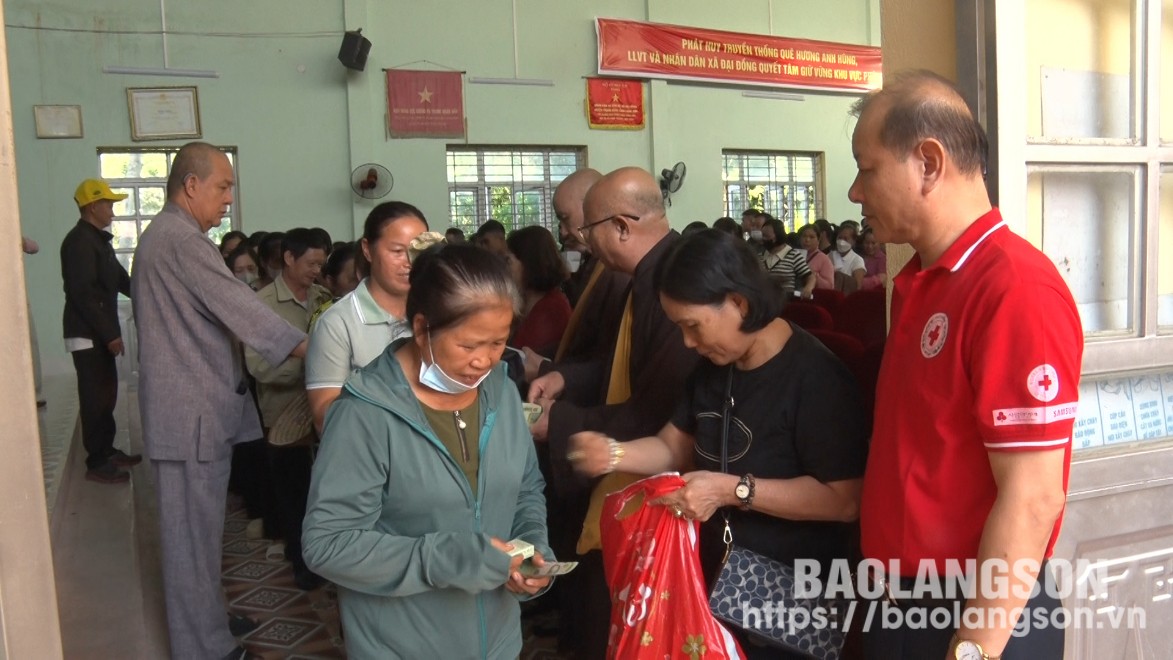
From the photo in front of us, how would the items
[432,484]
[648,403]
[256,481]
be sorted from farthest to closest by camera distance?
1. [256,481]
2. [648,403]
3. [432,484]

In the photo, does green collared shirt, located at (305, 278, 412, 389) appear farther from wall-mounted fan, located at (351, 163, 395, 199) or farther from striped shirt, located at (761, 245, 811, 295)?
wall-mounted fan, located at (351, 163, 395, 199)

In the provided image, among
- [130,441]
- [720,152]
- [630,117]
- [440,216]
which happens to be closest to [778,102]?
[720,152]

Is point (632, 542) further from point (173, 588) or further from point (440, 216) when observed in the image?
point (440, 216)

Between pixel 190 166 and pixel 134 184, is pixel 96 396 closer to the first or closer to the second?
pixel 190 166

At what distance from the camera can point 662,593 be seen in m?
1.66

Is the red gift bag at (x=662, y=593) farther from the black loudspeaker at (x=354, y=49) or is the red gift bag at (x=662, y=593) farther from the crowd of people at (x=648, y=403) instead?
the black loudspeaker at (x=354, y=49)

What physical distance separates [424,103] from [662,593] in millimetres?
8822

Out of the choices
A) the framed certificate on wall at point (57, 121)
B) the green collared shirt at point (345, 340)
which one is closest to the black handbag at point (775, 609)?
the green collared shirt at point (345, 340)

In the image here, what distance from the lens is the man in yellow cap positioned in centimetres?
489

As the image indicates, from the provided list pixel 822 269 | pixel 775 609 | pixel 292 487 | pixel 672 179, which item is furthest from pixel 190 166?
pixel 672 179

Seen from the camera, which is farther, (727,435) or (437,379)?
(727,435)

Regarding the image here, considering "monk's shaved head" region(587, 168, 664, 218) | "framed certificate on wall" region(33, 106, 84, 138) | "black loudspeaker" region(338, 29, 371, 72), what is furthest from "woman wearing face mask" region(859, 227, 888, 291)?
"framed certificate on wall" region(33, 106, 84, 138)

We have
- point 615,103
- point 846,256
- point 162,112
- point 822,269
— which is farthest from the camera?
point 615,103

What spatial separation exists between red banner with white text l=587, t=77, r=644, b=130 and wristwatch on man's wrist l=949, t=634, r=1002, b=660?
9.83 m
